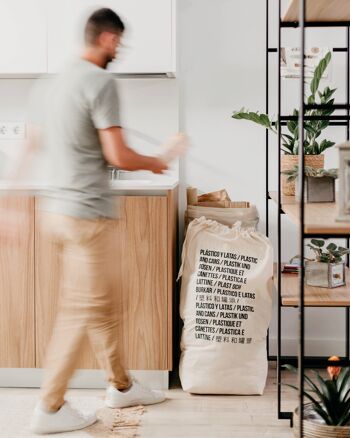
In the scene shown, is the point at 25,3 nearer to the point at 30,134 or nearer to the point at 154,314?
the point at 30,134

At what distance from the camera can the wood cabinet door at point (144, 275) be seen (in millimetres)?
3207

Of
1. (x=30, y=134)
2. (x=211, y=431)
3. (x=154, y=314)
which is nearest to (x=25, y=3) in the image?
(x=30, y=134)

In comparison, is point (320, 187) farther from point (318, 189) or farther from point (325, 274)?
point (325, 274)

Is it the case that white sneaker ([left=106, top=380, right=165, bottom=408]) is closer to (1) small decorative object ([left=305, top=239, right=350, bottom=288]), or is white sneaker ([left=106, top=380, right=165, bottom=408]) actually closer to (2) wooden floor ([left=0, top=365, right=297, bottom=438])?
(2) wooden floor ([left=0, top=365, right=297, bottom=438])

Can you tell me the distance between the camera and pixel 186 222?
3.54m

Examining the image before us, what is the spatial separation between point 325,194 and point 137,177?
1.28 meters

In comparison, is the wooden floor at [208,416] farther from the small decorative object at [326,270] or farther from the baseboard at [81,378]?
the small decorative object at [326,270]

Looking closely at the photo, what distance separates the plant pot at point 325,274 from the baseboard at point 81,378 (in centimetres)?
79

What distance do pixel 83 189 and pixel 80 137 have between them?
180 mm

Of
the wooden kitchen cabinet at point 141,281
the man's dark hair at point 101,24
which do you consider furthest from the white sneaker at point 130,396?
the man's dark hair at point 101,24

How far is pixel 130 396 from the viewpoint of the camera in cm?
305

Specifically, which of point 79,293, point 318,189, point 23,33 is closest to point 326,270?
point 318,189

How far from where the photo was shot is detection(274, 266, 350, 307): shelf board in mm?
2646

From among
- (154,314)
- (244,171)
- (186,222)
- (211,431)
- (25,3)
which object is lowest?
(211,431)
